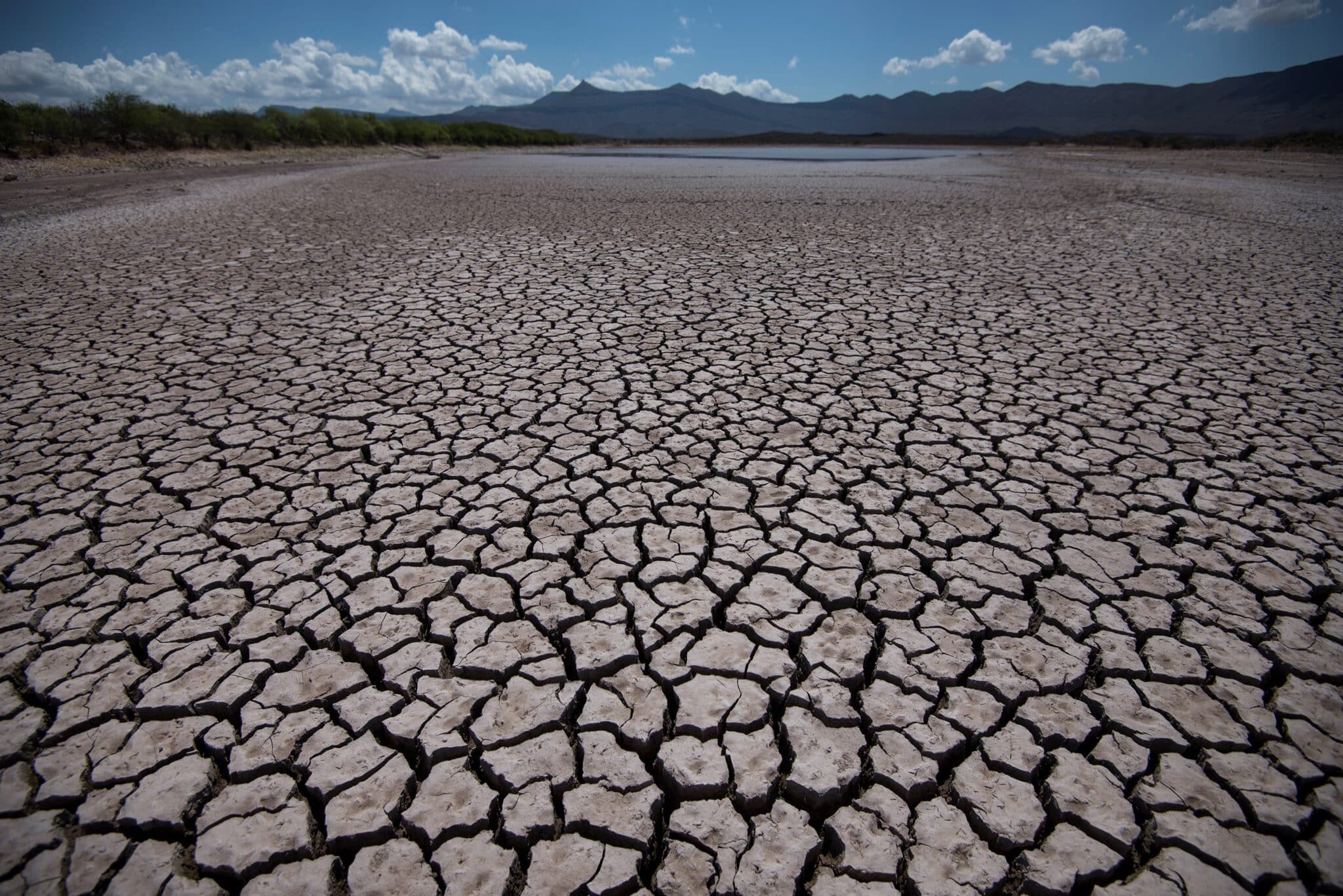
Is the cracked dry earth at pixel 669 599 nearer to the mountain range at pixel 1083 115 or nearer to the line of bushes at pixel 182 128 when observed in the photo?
the line of bushes at pixel 182 128

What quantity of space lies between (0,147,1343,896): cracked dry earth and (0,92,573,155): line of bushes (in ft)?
63.7

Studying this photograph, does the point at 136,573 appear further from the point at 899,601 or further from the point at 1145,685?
the point at 1145,685

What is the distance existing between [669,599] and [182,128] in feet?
98.9

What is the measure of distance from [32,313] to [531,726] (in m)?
6.18

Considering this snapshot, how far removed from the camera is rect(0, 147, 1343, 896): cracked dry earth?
5.23ft

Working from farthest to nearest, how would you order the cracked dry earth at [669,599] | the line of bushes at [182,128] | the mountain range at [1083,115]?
the mountain range at [1083,115]
the line of bushes at [182,128]
the cracked dry earth at [669,599]

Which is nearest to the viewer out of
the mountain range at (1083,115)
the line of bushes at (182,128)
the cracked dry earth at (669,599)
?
the cracked dry earth at (669,599)

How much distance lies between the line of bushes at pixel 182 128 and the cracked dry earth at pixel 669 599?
19420 millimetres

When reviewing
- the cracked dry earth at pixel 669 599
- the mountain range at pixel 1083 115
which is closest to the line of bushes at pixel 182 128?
the cracked dry earth at pixel 669 599

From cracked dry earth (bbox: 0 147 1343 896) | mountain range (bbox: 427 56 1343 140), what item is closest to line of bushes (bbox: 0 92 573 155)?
cracked dry earth (bbox: 0 147 1343 896)

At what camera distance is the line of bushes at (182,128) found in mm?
18422

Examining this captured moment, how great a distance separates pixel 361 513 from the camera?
2.83m

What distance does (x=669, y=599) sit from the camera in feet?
7.75

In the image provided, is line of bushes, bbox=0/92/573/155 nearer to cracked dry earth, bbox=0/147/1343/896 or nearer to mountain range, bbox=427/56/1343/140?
cracked dry earth, bbox=0/147/1343/896
